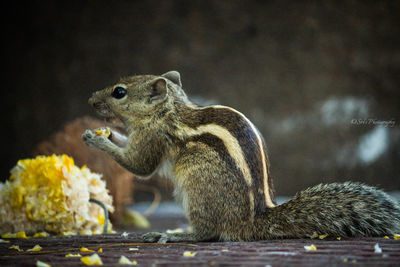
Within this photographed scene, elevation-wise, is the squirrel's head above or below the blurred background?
below

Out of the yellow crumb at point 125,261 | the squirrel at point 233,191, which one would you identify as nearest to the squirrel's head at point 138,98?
the squirrel at point 233,191

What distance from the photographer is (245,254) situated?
1.55 meters

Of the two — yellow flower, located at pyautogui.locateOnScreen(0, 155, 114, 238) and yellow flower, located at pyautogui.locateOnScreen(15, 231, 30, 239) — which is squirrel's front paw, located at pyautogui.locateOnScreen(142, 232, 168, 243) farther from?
yellow flower, located at pyautogui.locateOnScreen(15, 231, 30, 239)

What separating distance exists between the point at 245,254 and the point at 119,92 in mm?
1339

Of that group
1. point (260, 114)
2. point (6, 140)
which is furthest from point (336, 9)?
point (6, 140)

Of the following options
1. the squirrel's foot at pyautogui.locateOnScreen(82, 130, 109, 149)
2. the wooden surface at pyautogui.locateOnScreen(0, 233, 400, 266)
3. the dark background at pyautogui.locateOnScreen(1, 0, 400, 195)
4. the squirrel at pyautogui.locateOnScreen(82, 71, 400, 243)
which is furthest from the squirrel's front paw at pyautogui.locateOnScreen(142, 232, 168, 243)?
the dark background at pyautogui.locateOnScreen(1, 0, 400, 195)

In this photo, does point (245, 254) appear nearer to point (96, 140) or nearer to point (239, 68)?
point (96, 140)

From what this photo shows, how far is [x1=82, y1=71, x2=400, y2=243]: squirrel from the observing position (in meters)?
1.94

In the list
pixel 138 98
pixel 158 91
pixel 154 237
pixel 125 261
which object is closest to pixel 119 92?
pixel 138 98

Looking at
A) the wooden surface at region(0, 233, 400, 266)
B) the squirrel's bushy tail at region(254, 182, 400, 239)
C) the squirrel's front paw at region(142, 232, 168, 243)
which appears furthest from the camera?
the squirrel's front paw at region(142, 232, 168, 243)

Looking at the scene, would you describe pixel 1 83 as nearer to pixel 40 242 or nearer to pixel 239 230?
pixel 40 242

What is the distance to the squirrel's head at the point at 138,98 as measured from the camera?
240cm

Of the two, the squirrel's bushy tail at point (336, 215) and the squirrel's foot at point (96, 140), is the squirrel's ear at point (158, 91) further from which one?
the squirrel's bushy tail at point (336, 215)

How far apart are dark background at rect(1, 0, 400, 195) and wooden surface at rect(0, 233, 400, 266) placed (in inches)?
162
